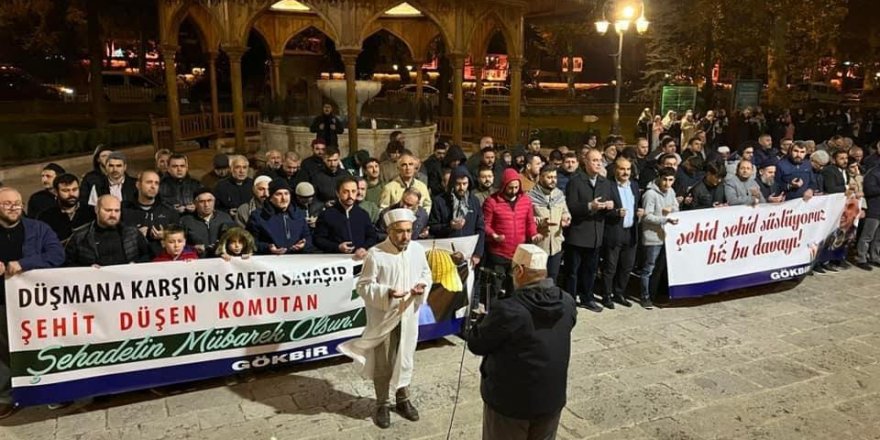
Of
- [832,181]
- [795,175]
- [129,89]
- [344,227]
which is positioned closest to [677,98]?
[832,181]

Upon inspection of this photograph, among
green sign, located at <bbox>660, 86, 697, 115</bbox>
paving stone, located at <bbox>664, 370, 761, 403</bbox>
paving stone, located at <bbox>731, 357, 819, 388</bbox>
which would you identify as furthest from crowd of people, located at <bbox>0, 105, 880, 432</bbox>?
green sign, located at <bbox>660, 86, 697, 115</bbox>

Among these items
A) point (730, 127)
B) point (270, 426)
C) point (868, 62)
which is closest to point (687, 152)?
point (270, 426)

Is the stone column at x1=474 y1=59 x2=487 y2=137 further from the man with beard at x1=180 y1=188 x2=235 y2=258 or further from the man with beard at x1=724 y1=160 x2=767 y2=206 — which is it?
the man with beard at x1=180 y1=188 x2=235 y2=258

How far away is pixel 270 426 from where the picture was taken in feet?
17.3

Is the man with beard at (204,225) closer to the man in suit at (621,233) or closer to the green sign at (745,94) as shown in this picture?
the man in suit at (621,233)

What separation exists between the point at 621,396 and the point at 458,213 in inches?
97.2

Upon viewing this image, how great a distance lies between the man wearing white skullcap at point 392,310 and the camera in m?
5.02

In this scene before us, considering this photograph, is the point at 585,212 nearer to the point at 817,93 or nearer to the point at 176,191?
the point at 176,191

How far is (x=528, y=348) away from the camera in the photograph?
3584mm

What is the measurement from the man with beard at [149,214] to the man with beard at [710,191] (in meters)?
6.34

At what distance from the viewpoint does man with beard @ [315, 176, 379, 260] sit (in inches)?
246

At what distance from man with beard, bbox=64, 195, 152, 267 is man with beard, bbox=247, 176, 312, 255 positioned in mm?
1166

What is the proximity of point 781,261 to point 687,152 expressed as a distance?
294 cm

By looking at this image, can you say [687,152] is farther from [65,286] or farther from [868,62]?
[868,62]
